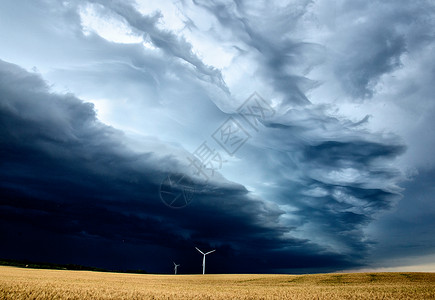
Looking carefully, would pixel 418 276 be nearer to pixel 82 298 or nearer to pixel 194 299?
pixel 194 299

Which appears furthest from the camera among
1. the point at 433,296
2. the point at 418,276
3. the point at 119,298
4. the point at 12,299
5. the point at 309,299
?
the point at 418,276

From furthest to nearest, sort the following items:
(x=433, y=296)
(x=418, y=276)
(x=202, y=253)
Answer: (x=202, y=253), (x=418, y=276), (x=433, y=296)

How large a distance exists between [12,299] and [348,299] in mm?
26034

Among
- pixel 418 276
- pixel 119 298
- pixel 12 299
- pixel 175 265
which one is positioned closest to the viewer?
pixel 12 299

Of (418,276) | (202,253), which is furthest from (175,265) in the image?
(418,276)

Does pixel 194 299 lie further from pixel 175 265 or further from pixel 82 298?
pixel 175 265

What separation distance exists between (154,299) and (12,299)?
9.71m

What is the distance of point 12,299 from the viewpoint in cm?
1992

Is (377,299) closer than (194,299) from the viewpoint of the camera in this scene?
No

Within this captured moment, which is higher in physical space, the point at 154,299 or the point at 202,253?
the point at 202,253

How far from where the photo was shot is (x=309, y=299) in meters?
24.0

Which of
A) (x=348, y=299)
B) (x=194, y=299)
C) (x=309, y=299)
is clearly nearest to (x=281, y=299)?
(x=309, y=299)

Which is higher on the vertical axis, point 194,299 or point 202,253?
point 202,253

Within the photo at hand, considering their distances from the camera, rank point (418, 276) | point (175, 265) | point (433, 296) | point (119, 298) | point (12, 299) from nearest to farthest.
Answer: point (12, 299) → point (119, 298) → point (433, 296) → point (418, 276) → point (175, 265)
